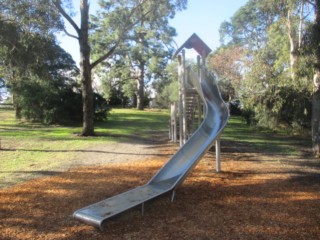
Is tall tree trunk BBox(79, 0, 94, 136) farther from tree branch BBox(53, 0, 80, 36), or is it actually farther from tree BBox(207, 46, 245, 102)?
tree BBox(207, 46, 245, 102)

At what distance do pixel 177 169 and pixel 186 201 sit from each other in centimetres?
114

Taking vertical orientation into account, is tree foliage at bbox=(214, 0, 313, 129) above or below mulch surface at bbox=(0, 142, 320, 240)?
above

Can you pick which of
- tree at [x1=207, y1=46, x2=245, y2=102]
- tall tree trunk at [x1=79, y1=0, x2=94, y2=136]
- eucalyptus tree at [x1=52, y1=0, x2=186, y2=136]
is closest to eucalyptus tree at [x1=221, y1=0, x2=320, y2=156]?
tree at [x1=207, y1=46, x2=245, y2=102]

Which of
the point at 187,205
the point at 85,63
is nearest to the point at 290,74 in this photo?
the point at 85,63

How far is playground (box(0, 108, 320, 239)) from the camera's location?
15.5 ft

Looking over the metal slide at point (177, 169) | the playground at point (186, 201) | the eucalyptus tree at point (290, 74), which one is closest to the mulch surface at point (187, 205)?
the playground at point (186, 201)

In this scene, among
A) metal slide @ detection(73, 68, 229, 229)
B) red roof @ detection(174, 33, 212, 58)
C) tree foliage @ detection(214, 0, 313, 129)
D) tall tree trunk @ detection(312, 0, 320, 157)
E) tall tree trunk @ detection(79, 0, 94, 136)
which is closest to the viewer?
metal slide @ detection(73, 68, 229, 229)

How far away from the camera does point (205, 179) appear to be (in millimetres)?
7598

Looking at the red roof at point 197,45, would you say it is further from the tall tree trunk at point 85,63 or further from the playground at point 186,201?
the tall tree trunk at point 85,63

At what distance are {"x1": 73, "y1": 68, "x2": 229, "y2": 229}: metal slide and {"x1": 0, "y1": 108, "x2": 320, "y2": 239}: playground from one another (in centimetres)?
15

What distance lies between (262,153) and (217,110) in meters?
2.61

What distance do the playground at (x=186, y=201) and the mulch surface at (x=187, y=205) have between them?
0.5 inches

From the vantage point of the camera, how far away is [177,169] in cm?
710

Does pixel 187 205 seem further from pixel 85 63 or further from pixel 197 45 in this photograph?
pixel 85 63
